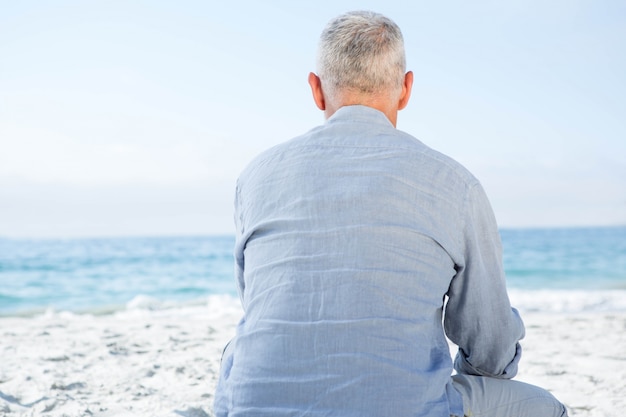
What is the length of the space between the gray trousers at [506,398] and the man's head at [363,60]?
27.9 inches

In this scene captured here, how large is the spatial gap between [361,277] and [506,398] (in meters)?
0.56

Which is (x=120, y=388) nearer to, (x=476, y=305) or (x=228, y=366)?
(x=228, y=366)

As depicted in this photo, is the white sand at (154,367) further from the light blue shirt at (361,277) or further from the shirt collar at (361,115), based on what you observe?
the shirt collar at (361,115)

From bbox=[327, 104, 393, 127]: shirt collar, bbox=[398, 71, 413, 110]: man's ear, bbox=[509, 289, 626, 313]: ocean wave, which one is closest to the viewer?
bbox=[327, 104, 393, 127]: shirt collar

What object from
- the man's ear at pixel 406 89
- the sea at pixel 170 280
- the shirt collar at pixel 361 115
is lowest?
the sea at pixel 170 280

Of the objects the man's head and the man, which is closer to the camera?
the man

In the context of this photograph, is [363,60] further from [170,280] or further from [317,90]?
[170,280]

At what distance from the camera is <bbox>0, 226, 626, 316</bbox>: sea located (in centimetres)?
983

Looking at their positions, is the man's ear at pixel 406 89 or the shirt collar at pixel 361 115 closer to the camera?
the shirt collar at pixel 361 115

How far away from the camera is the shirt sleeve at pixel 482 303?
140cm

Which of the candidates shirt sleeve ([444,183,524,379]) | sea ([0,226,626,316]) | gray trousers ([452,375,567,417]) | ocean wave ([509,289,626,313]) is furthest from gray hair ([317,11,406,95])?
Answer: sea ([0,226,626,316])

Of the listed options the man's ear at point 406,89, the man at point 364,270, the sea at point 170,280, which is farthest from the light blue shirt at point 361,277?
the sea at point 170,280

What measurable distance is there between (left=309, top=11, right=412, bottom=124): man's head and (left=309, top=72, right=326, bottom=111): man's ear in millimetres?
46

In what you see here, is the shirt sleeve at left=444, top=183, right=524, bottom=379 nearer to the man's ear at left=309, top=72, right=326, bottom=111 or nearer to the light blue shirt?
the light blue shirt
